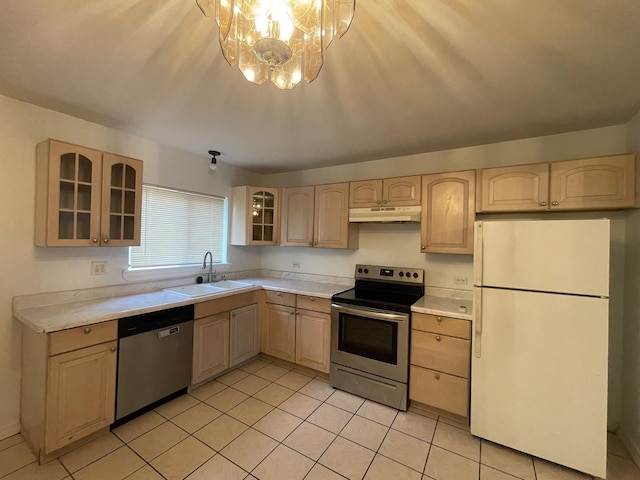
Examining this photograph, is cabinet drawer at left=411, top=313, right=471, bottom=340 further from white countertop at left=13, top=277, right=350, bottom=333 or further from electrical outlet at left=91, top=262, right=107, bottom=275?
electrical outlet at left=91, top=262, right=107, bottom=275

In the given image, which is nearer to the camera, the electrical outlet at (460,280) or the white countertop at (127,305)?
the white countertop at (127,305)

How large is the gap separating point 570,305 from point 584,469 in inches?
39.0

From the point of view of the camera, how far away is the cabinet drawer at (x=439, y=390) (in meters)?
2.17

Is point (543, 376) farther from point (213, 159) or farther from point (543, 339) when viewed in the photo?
point (213, 159)

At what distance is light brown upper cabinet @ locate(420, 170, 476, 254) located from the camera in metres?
2.39

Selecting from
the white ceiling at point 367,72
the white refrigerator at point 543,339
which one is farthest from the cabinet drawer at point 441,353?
the white ceiling at point 367,72

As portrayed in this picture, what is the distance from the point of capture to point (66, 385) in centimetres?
178

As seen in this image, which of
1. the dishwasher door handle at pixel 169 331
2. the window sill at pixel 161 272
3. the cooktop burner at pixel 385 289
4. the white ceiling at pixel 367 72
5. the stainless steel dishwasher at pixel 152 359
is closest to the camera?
the white ceiling at pixel 367 72

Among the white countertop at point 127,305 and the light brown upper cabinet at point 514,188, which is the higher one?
the light brown upper cabinet at point 514,188

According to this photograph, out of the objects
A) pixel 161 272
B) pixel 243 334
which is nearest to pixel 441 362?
pixel 243 334

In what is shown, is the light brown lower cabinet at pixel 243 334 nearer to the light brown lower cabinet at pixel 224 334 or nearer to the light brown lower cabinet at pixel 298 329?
the light brown lower cabinet at pixel 224 334

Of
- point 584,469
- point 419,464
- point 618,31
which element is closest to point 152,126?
point 618,31

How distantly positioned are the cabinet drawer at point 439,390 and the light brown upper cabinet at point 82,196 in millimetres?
2604

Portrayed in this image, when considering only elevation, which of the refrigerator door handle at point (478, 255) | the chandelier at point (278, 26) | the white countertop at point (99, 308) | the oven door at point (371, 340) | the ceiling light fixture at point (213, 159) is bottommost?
the oven door at point (371, 340)
